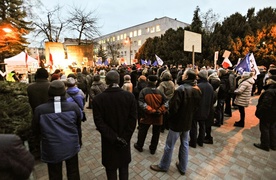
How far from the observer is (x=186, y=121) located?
123 inches

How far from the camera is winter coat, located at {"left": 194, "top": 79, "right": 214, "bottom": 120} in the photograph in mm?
4129

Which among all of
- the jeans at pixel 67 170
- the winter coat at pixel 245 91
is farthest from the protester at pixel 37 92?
the winter coat at pixel 245 91

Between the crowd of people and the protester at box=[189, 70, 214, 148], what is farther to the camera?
the protester at box=[189, 70, 214, 148]

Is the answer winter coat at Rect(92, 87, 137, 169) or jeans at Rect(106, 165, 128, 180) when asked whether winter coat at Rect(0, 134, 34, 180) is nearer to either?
winter coat at Rect(92, 87, 137, 169)

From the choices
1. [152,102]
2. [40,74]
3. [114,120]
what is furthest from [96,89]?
[114,120]

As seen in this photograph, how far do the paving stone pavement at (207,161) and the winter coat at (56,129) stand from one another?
0.89 metres

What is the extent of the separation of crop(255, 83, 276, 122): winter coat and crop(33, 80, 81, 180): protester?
4.87 meters

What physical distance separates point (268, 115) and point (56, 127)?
5.33 metres

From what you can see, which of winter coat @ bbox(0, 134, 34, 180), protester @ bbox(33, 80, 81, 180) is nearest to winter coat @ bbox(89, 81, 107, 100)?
protester @ bbox(33, 80, 81, 180)

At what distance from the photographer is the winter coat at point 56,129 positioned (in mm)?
2193

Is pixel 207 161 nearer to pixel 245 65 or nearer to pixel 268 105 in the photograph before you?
pixel 268 105

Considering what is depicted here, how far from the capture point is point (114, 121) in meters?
2.32

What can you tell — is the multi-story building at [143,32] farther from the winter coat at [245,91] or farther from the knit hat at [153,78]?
the knit hat at [153,78]

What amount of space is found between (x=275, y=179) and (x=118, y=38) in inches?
2489
